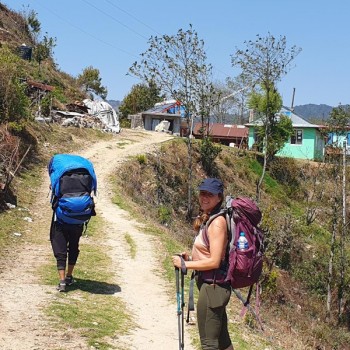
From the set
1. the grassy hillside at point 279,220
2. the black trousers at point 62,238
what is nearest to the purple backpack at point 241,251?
the grassy hillside at point 279,220

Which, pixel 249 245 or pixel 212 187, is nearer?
pixel 249 245

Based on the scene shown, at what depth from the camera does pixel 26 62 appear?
4825cm

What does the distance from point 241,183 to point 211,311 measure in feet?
103

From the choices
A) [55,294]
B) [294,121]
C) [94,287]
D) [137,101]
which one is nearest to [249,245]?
[55,294]

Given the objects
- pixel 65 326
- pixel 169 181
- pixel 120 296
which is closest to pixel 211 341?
pixel 65 326

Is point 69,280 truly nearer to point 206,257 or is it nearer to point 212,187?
point 206,257

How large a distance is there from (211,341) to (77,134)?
89.7 feet

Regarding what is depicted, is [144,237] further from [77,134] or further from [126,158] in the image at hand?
[77,134]

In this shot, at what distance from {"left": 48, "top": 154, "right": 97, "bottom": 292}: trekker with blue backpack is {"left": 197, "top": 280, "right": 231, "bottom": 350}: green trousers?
3.02 m

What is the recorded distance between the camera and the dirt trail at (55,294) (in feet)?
18.0

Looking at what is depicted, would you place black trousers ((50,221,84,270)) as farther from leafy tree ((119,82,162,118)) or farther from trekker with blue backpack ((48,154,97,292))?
leafy tree ((119,82,162,118))

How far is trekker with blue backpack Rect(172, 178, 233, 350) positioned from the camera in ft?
13.8

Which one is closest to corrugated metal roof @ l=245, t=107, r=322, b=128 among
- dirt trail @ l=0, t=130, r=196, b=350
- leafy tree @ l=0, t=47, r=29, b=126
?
leafy tree @ l=0, t=47, r=29, b=126

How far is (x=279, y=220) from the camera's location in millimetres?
28203
